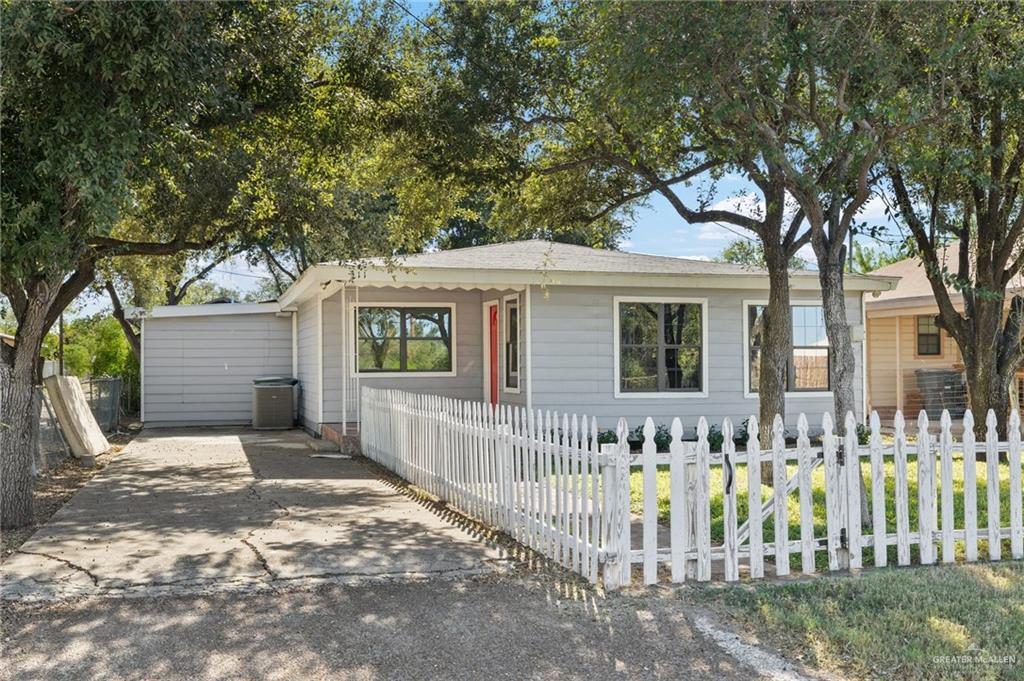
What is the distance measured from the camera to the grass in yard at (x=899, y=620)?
4.28 m

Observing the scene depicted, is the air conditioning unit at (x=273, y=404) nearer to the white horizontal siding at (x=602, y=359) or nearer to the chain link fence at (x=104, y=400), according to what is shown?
the chain link fence at (x=104, y=400)

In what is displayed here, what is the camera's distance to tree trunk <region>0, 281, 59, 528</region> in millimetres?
7629

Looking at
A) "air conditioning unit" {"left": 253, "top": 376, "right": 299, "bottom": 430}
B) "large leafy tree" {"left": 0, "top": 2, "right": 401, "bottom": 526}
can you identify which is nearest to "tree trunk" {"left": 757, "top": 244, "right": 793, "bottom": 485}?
"large leafy tree" {"left": 0, "top": 2, "right": 401, "bottom": 526}

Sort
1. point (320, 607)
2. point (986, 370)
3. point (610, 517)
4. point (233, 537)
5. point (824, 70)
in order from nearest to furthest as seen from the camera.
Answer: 1. point (320, 607)
2. point (610, 517)
3. point (233, 537)
4. point (824, 70)
5. point (986, 370)

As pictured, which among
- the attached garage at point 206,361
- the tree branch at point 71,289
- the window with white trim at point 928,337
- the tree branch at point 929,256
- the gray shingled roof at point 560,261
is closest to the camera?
the tree branch at point 929,256

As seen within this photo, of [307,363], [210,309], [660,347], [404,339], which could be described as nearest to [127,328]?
[210,309]

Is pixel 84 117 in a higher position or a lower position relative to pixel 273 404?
higher

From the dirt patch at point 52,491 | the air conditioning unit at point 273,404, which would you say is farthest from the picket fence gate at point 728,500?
the air conditioning unit at point 273,404

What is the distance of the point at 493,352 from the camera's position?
15.3 m

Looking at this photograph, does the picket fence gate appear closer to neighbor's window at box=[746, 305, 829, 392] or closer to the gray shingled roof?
the gray shingled roof

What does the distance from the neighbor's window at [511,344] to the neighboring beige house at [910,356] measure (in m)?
8.76

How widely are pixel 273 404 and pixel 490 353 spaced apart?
18.1 feet

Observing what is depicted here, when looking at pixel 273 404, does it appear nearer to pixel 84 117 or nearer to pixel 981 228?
pixel 84 117

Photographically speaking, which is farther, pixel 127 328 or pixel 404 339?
pixel 127 328
